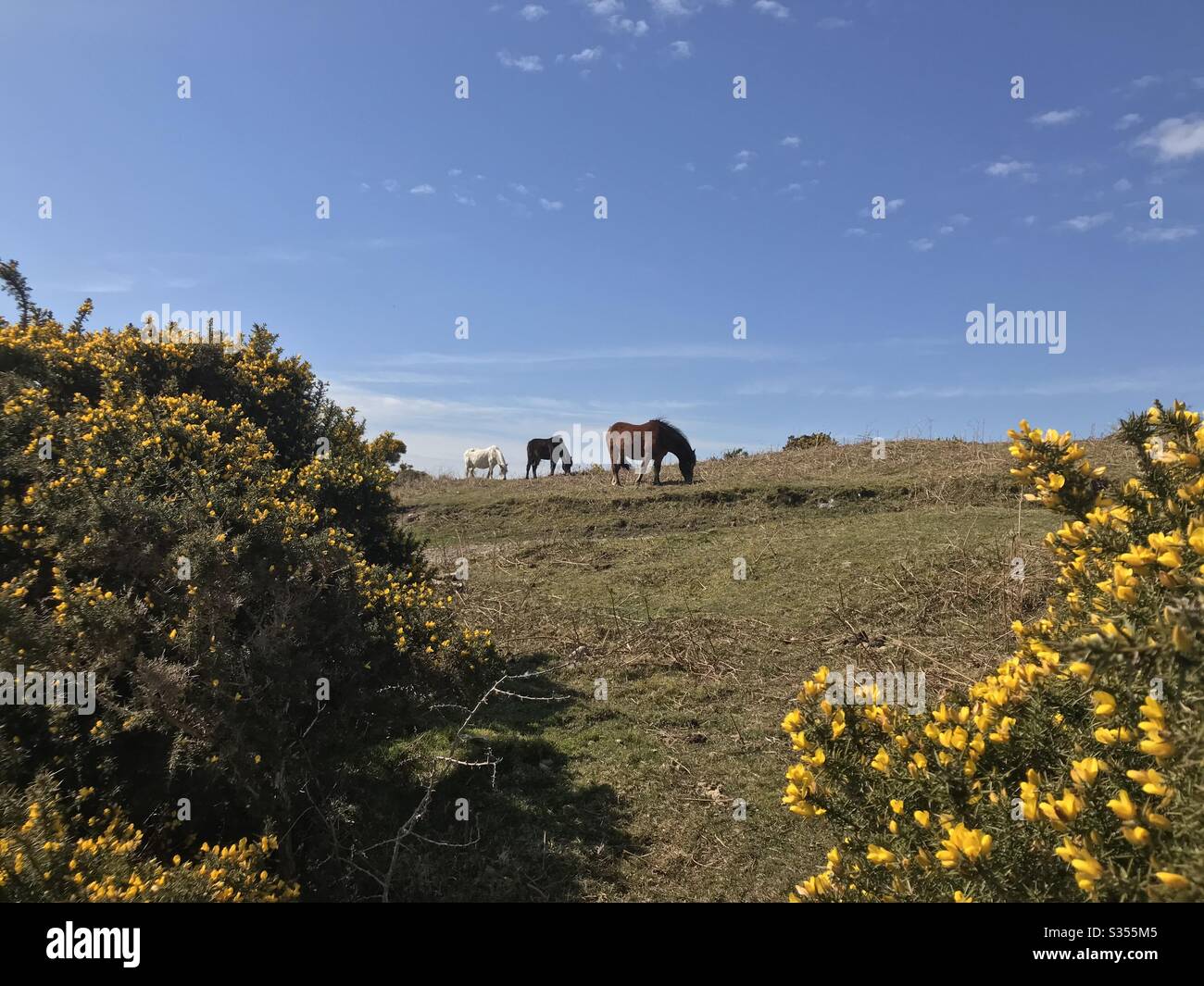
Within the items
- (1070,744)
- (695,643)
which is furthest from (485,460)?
(1070,744)

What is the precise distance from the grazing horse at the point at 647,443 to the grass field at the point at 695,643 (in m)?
3.76

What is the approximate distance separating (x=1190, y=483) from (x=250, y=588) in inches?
190

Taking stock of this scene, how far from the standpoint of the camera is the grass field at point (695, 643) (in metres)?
4.80

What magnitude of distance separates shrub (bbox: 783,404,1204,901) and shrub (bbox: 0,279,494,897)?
3101mm

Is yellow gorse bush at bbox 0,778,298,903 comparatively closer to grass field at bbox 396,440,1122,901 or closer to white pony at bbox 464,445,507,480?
grass field at bbox 396,440,1122,901

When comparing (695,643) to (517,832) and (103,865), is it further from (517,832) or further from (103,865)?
(103,865)

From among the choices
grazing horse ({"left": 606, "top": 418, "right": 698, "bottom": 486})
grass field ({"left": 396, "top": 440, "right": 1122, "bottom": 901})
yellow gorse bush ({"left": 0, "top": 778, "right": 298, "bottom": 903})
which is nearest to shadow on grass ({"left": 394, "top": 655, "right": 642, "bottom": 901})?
grass field ({"left": 396, "top": 440, "right": 1122, "bottom": 901})

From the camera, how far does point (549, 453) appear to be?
3130 cm

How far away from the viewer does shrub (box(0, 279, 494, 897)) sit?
4.06 meters

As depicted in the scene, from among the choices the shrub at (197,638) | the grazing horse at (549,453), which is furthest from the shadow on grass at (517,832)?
the grazing horse at (549,453)

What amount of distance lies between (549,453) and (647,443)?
12100mm

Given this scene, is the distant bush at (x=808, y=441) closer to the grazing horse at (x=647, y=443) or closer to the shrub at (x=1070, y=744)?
the grazing horse at (x=647, y=443)
